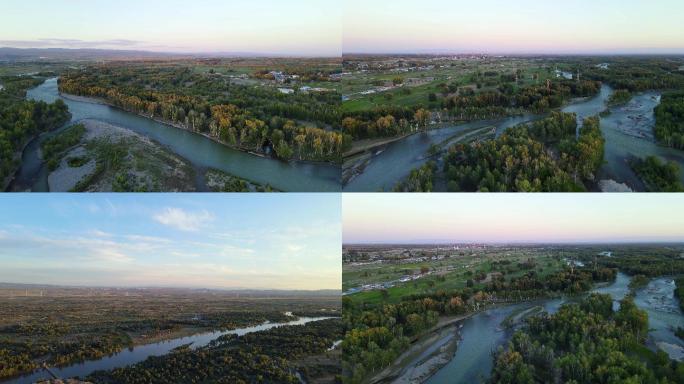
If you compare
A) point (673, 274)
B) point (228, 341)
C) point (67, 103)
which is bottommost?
point (228, 341)

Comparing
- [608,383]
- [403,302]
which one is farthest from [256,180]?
[608,383]

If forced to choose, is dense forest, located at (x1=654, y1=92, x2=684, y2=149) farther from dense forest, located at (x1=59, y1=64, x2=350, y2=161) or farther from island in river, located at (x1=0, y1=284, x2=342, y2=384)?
island in river, located at (x1=0, y1=284, x2=342, y2=384)

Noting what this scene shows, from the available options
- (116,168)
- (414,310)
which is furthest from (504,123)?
(116,168)

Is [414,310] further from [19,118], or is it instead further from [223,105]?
[19,118]

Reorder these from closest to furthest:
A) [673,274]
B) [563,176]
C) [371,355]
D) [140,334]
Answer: [563,176] → [371,355] → [673,274] → [140,334]

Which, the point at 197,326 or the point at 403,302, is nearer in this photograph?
the point at 403,302

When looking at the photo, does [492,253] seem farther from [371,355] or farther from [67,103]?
[67,103]

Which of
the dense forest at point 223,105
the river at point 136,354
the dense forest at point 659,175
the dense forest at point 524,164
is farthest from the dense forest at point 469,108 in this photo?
the river at point 136,354

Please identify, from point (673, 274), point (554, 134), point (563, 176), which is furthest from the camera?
point (673, 274)
